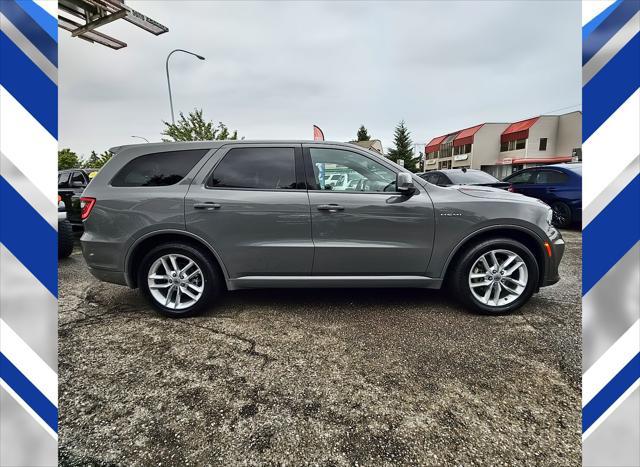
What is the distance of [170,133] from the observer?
18.0m

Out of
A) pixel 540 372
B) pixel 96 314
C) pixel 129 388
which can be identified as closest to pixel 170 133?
pixel 96 314

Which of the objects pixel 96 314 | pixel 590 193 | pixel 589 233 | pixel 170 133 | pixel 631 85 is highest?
pixel 170 133

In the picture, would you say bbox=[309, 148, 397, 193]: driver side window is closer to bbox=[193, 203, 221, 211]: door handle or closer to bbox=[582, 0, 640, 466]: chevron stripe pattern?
bbox=[193, 203, 221, 211]: door handle

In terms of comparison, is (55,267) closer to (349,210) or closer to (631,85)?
(631,85)

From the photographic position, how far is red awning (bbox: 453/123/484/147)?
41875 mm

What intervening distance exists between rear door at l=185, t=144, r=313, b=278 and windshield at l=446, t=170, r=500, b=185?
18.8 feet

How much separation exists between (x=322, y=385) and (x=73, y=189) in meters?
7.78

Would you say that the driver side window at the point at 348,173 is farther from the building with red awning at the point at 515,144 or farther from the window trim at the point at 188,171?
the building with red awning at the point at 515,144

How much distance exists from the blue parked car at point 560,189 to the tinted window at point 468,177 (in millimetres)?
1249

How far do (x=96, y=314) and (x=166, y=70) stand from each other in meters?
13.7

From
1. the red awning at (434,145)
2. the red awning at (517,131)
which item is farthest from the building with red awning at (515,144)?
the red awning at (434,145)

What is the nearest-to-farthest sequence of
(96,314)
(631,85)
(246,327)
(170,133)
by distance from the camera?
(631,85) < (246,327) < (96,314) < (170,133)

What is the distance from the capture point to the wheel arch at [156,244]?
308 cm

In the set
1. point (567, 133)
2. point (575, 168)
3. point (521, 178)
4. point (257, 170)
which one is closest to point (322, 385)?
point (257, 170)
